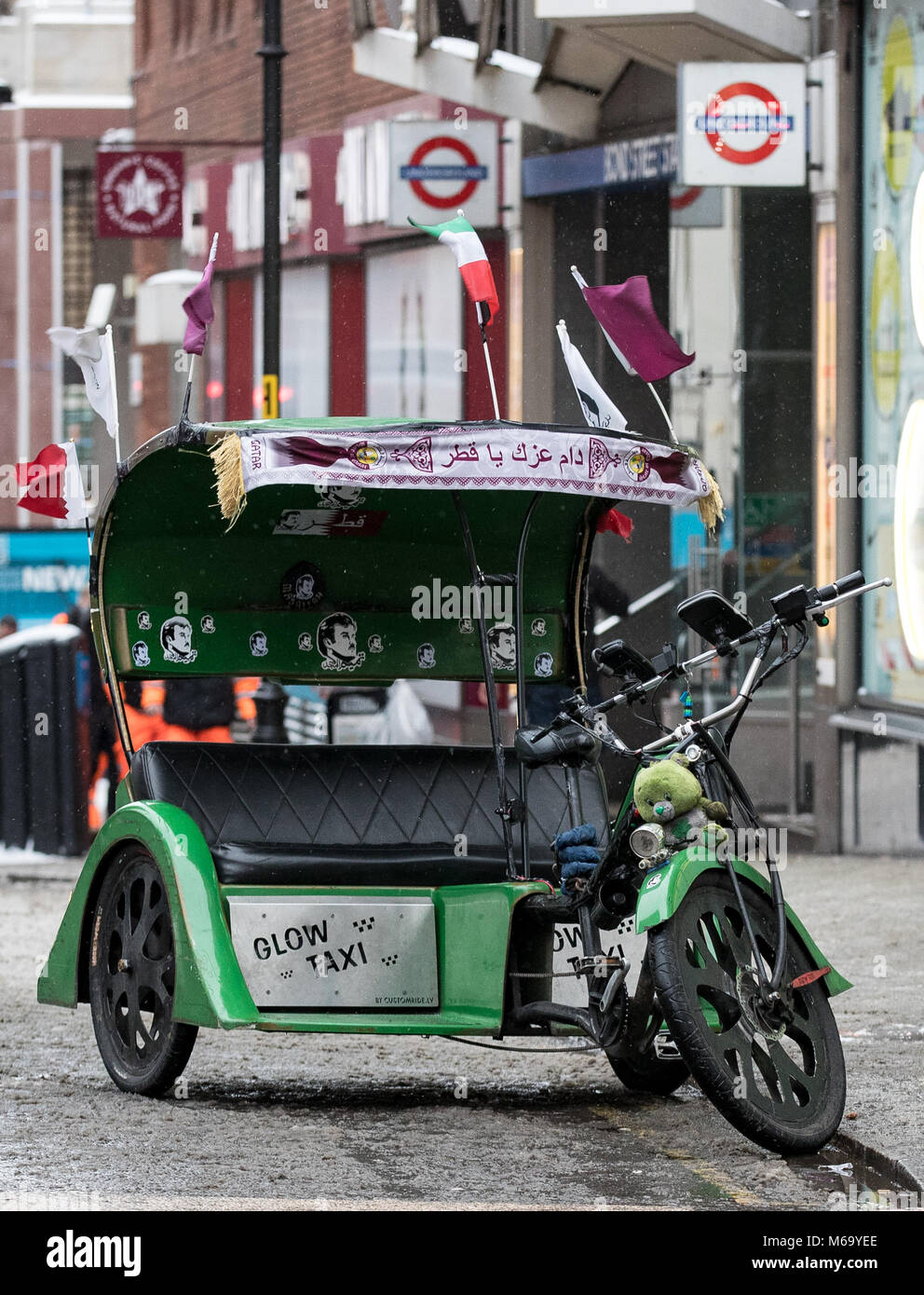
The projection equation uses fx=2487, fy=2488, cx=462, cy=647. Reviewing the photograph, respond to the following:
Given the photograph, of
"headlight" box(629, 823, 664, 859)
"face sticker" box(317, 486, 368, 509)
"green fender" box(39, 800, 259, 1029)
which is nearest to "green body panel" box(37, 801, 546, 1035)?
"green fender" box(39, 800, 259, 1029)

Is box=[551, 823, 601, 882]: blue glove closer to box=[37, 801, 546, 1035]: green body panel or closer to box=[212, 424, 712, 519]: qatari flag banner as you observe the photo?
box=[37, 801, 546, 1035]: green body panel

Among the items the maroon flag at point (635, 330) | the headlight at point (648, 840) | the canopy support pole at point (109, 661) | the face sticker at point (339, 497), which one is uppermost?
the maroon flag at point (635, 330)

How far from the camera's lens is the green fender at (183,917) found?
7.21m

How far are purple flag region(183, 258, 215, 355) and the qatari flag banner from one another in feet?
1.82

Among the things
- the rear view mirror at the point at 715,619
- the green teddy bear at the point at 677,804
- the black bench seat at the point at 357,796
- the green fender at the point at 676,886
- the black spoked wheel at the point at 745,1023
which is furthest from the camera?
the black bench seat at the point at 357,796

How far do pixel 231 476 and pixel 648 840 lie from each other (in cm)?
153

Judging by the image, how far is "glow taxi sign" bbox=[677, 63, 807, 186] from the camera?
1565 cm

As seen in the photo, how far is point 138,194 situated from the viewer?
23906 millimetres

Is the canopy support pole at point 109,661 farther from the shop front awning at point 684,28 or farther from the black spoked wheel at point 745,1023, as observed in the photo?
the shop front awning at point 684,28

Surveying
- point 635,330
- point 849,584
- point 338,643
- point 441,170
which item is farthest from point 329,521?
point 441,170

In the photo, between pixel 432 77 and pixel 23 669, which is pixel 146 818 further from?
pixel 432 77

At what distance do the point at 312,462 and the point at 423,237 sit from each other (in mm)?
17592

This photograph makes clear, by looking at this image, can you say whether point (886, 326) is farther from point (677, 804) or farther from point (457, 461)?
point (677, 804)

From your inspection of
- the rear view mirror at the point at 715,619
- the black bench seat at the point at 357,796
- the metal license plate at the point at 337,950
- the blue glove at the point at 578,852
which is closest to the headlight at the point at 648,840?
the blue glove at the point at 578,852
